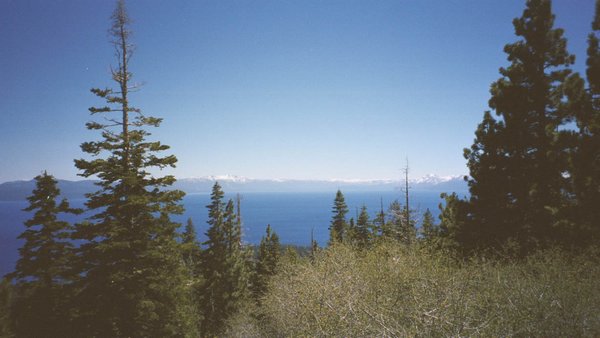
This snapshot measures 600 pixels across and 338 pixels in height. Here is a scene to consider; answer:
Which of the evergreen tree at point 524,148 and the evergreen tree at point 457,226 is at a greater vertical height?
the evergreen tree at point 524,148

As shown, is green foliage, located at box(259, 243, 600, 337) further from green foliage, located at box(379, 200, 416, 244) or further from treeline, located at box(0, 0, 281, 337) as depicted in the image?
green foliage, located at box(379, 200, 416, 244)

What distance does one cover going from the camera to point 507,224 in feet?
42.8

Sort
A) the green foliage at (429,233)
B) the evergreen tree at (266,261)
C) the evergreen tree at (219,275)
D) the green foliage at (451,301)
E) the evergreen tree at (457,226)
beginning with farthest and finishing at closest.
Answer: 1. the evergreen tree at (266,261)
2. the evergreen tree at (219,275)
3. the green foliage at (429,233)
4. the evergreen tree at (457,226)
5. the green foliage at (451,301)

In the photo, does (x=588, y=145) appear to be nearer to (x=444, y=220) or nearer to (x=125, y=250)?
(x=444, y=220)

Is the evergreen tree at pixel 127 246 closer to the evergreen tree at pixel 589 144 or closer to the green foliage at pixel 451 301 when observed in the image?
the green foliage at pixel 451 301

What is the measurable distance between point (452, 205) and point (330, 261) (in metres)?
7.20

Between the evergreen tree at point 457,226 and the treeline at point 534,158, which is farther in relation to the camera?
the evergreen tree at point 457,226

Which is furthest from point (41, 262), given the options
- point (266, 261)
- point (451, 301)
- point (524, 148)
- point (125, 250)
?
point (524, 148)

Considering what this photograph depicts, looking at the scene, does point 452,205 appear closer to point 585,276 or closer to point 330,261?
point 585,276

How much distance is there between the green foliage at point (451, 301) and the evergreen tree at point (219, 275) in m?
17.2

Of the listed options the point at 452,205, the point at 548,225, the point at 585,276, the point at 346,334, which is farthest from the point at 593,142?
the point at 346,334

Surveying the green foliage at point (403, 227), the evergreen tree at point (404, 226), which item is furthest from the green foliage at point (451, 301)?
the evergreen tree at point (404, 226)

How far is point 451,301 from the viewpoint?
8055 mm

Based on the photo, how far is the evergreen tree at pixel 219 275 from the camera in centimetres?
2919
